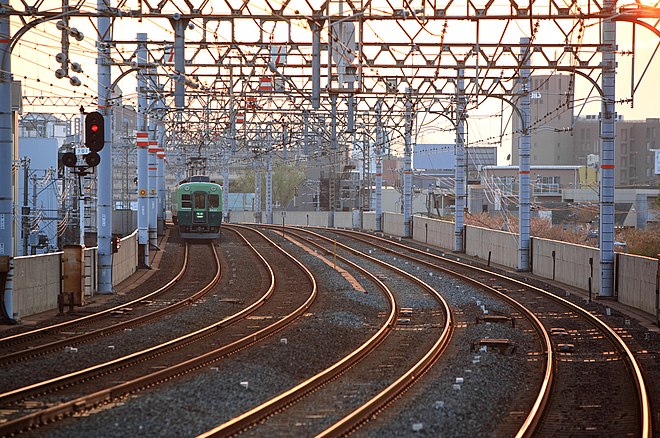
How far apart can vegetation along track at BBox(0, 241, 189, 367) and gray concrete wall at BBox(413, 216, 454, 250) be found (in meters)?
19.9

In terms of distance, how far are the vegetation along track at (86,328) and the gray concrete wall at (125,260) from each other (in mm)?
2572

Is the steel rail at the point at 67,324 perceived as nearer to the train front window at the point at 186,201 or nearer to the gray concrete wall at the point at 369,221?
the train front window at the point at 186,201

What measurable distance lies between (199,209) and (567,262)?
2192cm

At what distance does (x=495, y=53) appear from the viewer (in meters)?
23.2

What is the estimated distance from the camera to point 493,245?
1368 inches

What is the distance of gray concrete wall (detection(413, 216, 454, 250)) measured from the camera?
4141cm

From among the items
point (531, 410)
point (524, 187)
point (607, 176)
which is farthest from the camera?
point (524, 187)

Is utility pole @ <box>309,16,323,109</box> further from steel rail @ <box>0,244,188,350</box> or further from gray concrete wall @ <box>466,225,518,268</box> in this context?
gray concrete wall @ <box>466,225,518,268</box>

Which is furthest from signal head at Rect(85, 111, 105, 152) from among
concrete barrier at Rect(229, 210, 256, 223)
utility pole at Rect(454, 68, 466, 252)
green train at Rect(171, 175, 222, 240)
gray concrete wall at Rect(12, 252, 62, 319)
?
concrete barrier at Rect(229, 210, 256, 223)

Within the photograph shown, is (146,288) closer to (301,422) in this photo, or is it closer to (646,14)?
(646,14)

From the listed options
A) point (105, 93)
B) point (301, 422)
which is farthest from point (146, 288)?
point (301, 422)

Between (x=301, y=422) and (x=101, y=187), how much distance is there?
1431 centimetres

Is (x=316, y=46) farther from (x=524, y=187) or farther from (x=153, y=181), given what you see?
(x=153, y=181)

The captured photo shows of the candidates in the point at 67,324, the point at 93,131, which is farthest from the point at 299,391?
the point at 93,131
